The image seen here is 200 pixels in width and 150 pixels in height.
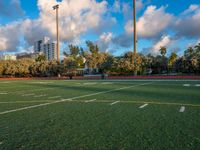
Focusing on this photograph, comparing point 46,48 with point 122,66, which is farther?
point 46,48

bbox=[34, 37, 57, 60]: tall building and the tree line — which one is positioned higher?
bbox=[34, 37, 57, 60]: tall building

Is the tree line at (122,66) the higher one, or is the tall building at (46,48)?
the tall building at (46,48)

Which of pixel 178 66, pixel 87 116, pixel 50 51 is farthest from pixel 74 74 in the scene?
pixel 50 51

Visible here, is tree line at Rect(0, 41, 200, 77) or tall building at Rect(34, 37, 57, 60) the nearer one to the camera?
tree line at Rect(0, 41, 200, 77)

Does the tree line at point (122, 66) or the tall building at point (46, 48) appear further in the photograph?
the tall building at point (46, 48)

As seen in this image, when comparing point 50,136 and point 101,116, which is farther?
point 101,116

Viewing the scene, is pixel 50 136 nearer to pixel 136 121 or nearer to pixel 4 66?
pixel 136 121

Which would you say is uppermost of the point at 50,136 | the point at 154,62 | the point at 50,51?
the point at 50,51

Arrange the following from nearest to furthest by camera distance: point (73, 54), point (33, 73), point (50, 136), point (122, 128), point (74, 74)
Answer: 1. point (50, 136)
2. point (122, 128)
3. point (74, 74)
4. point (33, 73)
5. point (73, 54)

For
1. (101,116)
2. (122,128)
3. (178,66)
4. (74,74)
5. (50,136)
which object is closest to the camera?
(50,136)

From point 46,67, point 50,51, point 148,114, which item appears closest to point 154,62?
point 46,67

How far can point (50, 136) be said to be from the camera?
4.51 meters

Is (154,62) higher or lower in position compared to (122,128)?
higher

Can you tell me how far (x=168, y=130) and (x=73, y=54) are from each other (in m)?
74.3
